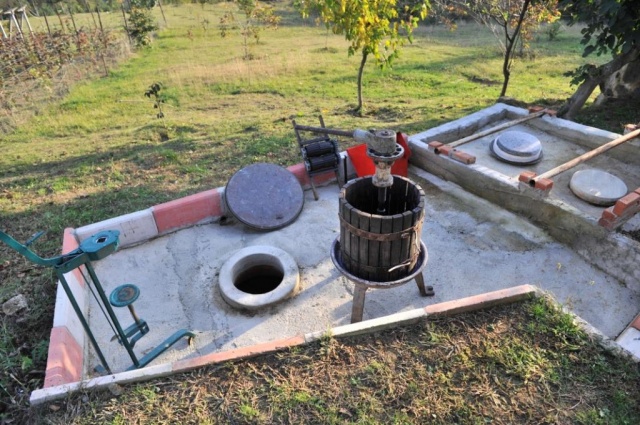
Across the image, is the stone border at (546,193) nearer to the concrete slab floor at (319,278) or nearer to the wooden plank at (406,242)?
the concrete slab floor at (319,278)

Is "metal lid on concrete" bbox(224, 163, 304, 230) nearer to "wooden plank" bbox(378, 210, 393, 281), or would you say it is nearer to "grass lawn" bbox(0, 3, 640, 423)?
"grass lawn" bbox(0, 3, 640, 423)

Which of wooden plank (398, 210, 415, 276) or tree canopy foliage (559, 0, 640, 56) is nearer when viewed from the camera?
wooden plank (398, 210, 415, 276)

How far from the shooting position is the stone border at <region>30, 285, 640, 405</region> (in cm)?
282

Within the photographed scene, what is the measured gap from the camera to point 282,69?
13.2 meters

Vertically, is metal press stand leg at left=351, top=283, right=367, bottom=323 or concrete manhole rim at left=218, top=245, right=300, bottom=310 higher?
metal press stand leg at left=351, top=283, right=367, bottom=323

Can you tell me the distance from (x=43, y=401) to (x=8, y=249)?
110 inches

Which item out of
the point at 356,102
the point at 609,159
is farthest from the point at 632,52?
the point at 356,102

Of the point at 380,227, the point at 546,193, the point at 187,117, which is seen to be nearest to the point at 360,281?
the point at 380,227

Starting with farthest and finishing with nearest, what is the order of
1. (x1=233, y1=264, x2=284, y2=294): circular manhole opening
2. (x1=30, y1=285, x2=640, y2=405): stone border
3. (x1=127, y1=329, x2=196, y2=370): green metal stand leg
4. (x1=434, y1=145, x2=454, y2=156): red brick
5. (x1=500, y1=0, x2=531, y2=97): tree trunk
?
(x1=500, y1=0, x2=531, y2=97): tree trunk
(x1=434, y1=145, x2=454, y2=156): red brick
(x1=233, y1=264, x2=284, y2=294): circular manhole opening
(x1=127, y1=329, x2=196, y2=370): green metal stand leg
(x1=30, y1=285, x2=640, y2=405): stone border

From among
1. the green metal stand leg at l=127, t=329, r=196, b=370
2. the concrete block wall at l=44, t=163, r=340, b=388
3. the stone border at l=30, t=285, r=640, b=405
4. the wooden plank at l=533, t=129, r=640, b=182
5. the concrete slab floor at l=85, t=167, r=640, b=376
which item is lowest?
the concrete slab floor at l=85, t=167, r=640, b=376

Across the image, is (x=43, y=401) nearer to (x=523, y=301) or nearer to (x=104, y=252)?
(x=104, y=252)

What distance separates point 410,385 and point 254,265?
2437 millimetres

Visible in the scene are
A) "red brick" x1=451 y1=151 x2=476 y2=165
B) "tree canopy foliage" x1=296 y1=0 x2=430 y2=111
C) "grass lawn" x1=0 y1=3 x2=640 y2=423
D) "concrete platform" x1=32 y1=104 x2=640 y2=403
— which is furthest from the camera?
"tree canopy foliage" x1=296 y1=0 x2=430 y2=111

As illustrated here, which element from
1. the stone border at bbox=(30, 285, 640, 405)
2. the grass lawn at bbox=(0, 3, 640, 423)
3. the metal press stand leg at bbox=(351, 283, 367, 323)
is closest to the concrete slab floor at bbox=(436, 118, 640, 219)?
the grass lawn at bbox=(0, 3, 640, 423)
